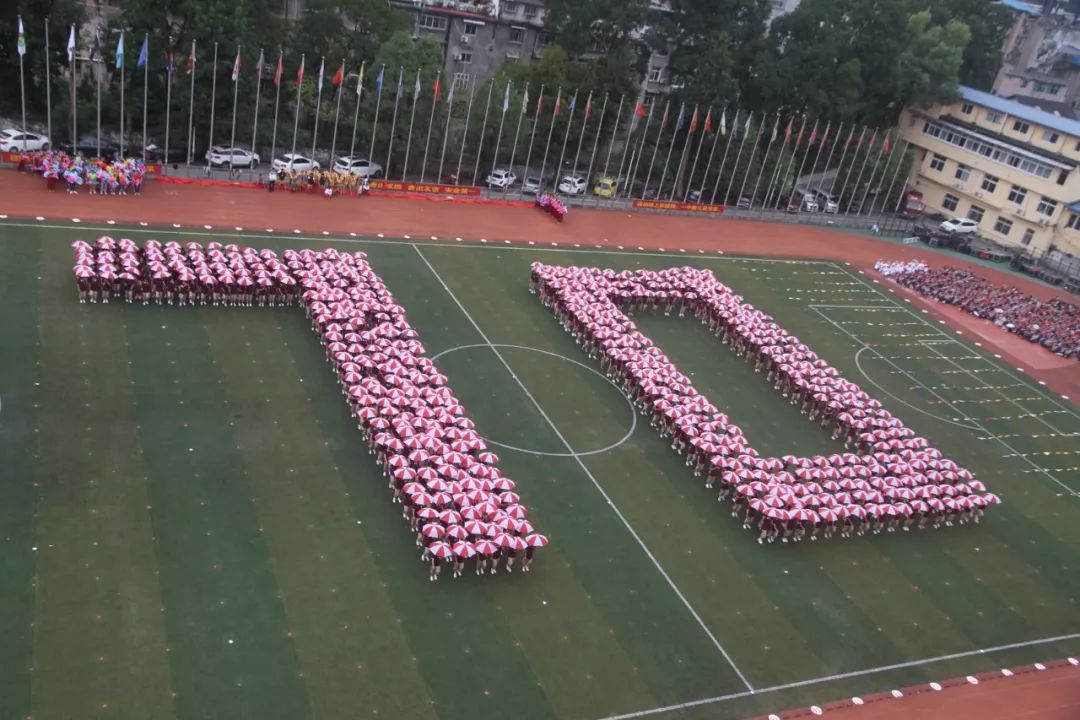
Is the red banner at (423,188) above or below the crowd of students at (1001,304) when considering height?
below

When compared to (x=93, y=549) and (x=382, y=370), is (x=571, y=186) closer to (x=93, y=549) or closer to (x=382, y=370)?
(x=382, y=370)

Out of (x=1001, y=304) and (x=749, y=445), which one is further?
(x=1001, y=304)

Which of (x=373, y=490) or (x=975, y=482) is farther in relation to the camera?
(x=975, y=482)

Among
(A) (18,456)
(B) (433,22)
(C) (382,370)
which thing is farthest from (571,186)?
(A) (18,456)

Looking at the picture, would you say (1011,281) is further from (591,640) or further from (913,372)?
(591,640)

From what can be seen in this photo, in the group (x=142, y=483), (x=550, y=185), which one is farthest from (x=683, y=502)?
(x=550, y=185)

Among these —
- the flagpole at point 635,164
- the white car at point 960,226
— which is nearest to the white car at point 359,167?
the flagpole at point 635,164

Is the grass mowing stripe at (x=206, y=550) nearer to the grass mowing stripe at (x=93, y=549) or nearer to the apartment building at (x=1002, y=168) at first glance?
the grass mowing stripe at (x=93, y=549)
